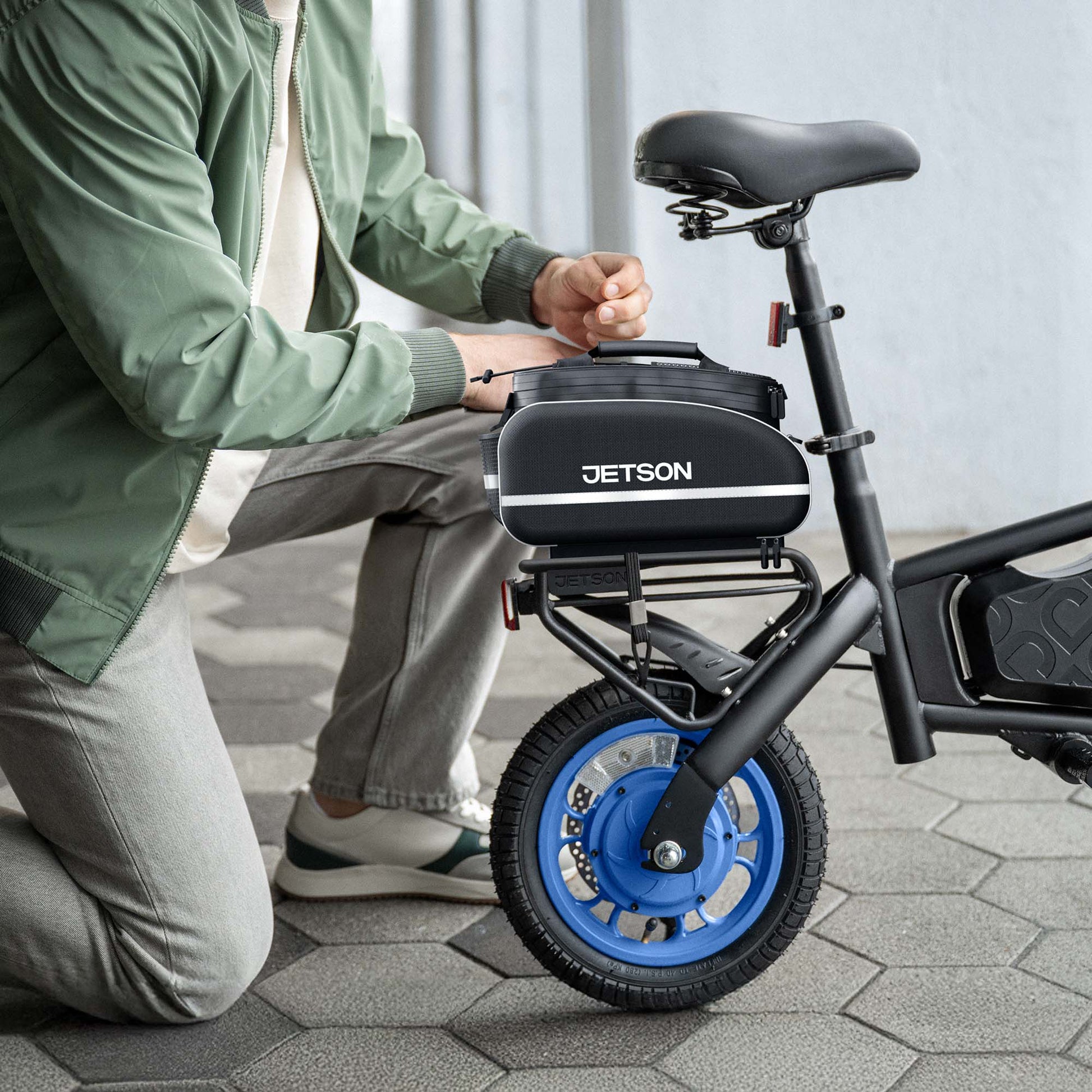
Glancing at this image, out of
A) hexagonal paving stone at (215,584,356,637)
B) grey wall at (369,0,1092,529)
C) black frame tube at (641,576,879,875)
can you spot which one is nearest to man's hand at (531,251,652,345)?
black frame tube at (641,576,879,875)

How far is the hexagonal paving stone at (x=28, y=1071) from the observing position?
164 cm

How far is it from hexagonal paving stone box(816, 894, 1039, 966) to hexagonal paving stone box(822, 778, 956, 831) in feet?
0.88

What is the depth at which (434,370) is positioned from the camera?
1608mm

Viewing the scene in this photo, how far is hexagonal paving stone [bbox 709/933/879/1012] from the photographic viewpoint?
177 cm

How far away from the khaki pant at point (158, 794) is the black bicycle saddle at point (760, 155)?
552mm

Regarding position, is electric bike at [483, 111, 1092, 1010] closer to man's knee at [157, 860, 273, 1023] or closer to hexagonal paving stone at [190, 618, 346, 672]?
man's knee at [157, 860, 273, 1023]

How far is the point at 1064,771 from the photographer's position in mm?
1738

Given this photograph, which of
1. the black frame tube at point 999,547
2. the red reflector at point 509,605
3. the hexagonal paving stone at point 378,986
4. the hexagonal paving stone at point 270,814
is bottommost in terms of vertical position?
the hexagonal paving stone at point 270,814

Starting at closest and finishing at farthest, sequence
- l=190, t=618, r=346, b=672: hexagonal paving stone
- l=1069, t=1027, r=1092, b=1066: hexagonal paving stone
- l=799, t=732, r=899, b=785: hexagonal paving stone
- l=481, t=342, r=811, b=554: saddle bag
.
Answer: l=481, t=342, r=811, b=554: saddle bag → l=1069, t=1027, r=1092, b=1066: hexagonal paving stone → l=799, t=732, r=899, b=785: hexagonal paving stone → l=190, t=618, r=346, b=672: hexagonal paving stone

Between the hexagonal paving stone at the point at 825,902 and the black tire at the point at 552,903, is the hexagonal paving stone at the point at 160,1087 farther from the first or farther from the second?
the hexagonal paving stone at the point at 825,902

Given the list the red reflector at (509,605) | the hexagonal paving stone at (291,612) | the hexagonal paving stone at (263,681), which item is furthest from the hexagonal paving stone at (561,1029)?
the hexagonal paving stone at (291,612)

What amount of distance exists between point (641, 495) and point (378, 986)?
82 cm

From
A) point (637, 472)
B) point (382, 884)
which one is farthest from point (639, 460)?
point (382, 884)

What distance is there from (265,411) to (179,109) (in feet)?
1.09
